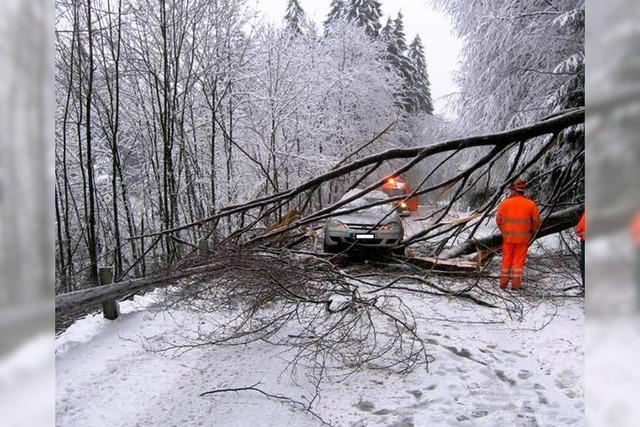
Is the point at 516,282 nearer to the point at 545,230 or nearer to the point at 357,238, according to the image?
the point at 545,230

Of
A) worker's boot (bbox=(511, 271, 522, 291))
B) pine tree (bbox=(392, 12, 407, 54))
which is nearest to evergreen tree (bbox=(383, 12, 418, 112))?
pine tree (bbox=(392, 12, 407, 54))

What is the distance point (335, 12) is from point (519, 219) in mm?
18048

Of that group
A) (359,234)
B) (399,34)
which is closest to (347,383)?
(359,234)

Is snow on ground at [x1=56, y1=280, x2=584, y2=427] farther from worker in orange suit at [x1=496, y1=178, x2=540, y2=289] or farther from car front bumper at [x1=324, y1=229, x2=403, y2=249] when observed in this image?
car front bumper at [x1=324, y1=229, x2=403, y2=249]

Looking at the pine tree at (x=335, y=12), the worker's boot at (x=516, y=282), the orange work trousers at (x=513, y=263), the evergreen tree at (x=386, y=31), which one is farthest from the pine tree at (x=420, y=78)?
the worker's boot at (x=516, y=282)

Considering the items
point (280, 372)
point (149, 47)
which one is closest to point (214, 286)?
point (280, 372)

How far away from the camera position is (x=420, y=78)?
24.6 meters

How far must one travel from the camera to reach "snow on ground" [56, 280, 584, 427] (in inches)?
104

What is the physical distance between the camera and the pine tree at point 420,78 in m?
22.7
